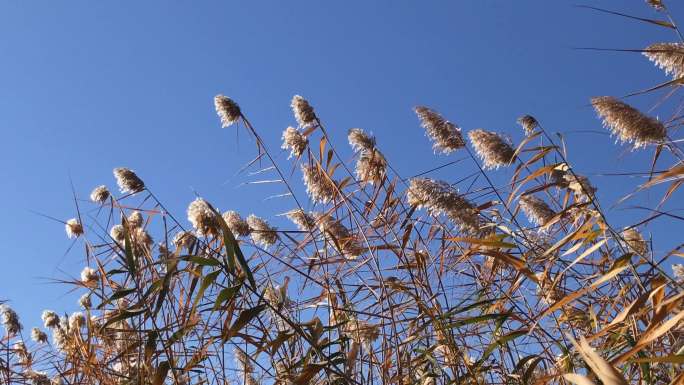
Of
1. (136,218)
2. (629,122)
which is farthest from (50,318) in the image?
(629,122)

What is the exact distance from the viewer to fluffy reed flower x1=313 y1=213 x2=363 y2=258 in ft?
9.25

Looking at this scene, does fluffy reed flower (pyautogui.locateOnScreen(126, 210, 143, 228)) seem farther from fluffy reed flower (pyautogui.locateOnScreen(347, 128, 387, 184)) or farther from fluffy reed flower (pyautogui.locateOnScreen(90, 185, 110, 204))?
fluffy reed flower (pyautogui.locateOnScreen(347, 128, 387, 184))

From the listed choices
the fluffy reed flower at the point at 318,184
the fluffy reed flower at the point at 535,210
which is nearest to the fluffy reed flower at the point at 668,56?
the fluffy reed flower at the point at 535,210

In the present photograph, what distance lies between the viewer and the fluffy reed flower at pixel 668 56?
5.95ft

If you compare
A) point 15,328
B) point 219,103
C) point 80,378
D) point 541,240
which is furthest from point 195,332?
point 15,328

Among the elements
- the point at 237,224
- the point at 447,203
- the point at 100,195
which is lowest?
the point at 447,203

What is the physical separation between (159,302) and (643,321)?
1.44 m

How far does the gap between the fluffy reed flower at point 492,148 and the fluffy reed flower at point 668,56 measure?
743mm

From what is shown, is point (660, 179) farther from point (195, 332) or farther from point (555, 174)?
point (195, 332)

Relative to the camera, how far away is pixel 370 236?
2766 mm

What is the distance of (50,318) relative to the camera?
489cm

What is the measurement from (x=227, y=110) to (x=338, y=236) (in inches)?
30.2

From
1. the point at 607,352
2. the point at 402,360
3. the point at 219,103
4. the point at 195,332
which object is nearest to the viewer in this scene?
the point at 607,352

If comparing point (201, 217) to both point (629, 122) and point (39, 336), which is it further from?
point (39, 336)
